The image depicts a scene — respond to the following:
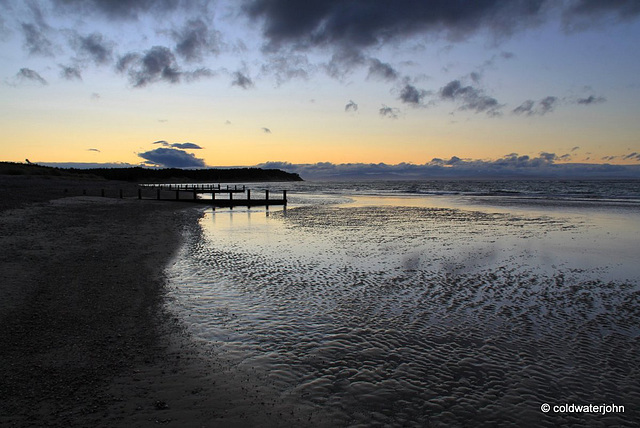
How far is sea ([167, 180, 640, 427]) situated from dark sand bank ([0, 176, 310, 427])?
1.46 ft

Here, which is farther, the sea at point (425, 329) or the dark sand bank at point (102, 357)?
the sea at point (425, 329)

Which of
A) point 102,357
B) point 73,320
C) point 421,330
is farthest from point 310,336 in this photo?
point 73,320

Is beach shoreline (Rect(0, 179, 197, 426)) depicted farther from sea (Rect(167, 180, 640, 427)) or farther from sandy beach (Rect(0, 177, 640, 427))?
sea (Rect(167, 180, 640, 427))

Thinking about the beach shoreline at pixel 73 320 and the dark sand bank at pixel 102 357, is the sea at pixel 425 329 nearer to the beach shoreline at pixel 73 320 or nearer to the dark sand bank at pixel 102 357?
the dark sand bank at pixel 102 357

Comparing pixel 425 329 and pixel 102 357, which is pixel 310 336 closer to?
pixel 425 329

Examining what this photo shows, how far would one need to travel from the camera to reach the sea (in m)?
5.00

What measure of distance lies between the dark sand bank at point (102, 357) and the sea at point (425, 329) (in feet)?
Answer: 1.46

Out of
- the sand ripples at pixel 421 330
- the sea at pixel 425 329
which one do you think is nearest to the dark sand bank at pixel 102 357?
the sea at pixel 425 329

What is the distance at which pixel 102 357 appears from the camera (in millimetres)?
5938

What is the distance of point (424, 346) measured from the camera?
21.7 feet

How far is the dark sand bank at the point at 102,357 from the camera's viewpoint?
457cm

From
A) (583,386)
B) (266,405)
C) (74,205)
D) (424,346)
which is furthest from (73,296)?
(74,205)

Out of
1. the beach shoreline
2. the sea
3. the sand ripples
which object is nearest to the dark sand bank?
the beach shoreline

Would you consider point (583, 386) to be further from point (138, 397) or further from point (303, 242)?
point (303, 242)
